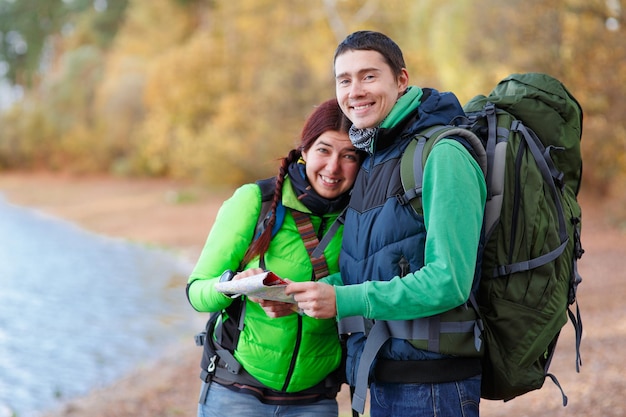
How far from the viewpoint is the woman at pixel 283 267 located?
258 cm

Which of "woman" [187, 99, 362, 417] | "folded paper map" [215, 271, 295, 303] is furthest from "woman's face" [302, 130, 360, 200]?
"folded paper map" [215, 271, 295, 303]

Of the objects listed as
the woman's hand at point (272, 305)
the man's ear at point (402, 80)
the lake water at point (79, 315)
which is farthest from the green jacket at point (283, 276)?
the lake water at point (79, 315)

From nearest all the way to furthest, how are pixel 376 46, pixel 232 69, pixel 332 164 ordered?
pixel 376 46
pixel 332 164
pixel 232 69

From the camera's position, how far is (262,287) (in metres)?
2.08

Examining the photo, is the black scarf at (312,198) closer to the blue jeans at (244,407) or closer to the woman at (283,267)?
the woman at (283,267)

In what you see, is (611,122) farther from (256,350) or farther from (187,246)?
(256,350)

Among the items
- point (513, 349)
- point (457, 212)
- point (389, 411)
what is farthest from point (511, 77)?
point (389, 411)

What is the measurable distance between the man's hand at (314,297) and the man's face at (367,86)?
0.59 meters

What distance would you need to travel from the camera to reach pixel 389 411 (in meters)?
2.23

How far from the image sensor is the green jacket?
8.47 ft

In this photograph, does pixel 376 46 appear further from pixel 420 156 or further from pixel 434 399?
pixel 434 399

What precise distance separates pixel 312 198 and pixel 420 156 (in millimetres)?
602

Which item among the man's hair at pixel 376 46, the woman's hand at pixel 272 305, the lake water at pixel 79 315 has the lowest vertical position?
the lake water at pixel 79 315

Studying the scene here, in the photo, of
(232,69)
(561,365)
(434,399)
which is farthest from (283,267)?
(232,69)
